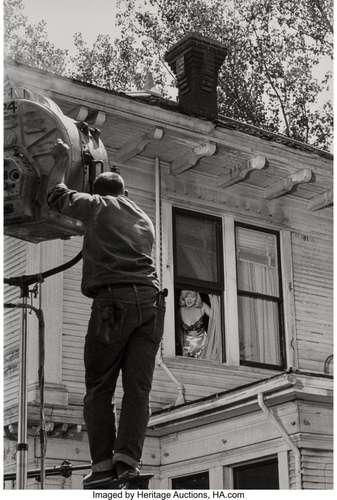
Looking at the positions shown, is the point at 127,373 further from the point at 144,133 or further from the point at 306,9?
the point at 306,9

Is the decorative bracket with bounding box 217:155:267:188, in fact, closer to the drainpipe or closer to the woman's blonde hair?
the woman's blonde hair

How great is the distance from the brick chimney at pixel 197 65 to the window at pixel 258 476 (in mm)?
5143

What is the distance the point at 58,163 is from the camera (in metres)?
4.67

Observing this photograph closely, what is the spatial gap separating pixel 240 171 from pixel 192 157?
73 cm

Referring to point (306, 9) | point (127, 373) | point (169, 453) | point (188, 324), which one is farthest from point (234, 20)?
point (127, 373)

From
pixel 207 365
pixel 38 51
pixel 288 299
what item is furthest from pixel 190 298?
pixel 38 51

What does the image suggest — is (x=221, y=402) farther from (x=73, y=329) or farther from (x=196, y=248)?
(x=196, y=248)

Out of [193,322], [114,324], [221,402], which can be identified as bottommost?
[114,324]

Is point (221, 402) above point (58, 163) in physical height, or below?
below

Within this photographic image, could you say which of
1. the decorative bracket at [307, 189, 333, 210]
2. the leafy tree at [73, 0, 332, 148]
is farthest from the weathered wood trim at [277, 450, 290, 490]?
the leafy tree at [73, 0, 332, 148]

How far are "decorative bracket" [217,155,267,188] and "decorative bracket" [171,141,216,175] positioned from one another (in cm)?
59

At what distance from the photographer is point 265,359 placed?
12102 mm

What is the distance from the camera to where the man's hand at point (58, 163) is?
4.63 m

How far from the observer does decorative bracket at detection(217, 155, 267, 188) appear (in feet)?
38.5
